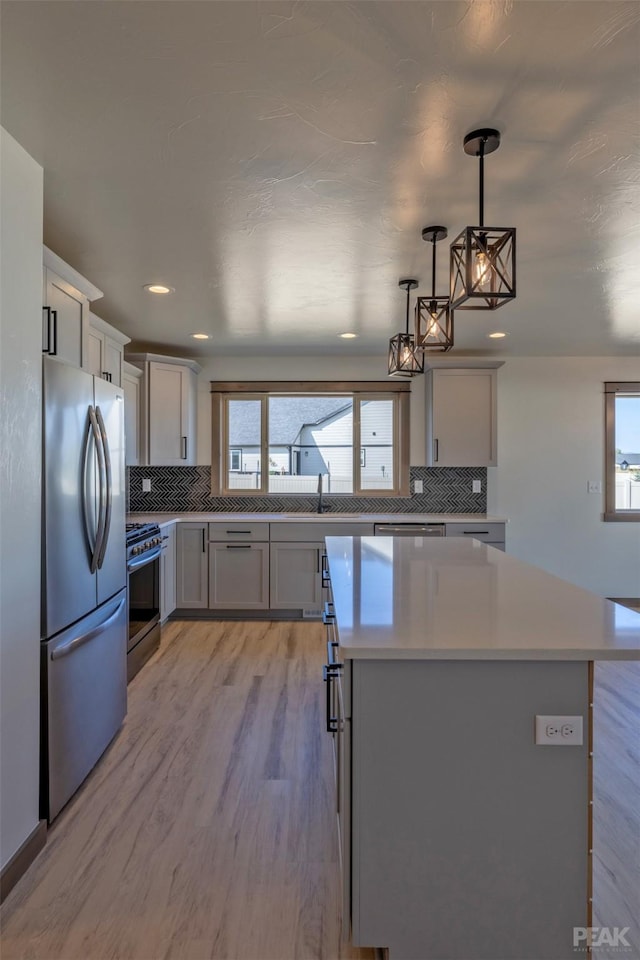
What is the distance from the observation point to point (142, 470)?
5.07m

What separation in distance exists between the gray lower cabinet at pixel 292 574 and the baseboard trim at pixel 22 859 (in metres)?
2.74

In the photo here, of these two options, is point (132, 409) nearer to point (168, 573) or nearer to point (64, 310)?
point (168, 573)

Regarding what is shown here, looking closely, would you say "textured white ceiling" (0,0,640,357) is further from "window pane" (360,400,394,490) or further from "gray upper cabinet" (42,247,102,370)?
"window pane" (360,400,394,490)

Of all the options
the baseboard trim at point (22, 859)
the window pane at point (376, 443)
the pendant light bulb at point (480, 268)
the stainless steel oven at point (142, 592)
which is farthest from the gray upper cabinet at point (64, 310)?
the window pane at point (376, 443)

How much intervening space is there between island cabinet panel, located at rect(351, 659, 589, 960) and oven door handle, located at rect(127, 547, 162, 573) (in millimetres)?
2294

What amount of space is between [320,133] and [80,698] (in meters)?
2.29

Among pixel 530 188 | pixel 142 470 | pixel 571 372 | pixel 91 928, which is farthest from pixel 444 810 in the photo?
pixel 571 372

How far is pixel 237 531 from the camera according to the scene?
454 cm

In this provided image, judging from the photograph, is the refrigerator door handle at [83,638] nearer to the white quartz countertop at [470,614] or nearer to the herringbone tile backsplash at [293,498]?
the white quartz countertop at [470,614]

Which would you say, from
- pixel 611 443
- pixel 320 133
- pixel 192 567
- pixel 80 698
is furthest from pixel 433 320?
pixel 611 443

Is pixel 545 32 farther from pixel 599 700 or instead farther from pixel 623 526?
pixel 623 526

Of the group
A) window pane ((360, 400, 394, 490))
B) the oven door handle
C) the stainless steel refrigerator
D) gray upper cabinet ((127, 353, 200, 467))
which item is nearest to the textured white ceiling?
the stainless steel refrigerator

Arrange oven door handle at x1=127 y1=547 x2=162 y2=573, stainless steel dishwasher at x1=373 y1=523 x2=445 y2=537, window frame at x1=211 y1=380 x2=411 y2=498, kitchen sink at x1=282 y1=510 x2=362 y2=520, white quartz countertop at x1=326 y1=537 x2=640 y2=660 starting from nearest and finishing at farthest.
→ white quartz countertop at x1=326 y1=537 x2=640 y2=660, oven door handle at x1=127 y1=547 x2=162 y2=573, stainless steel dishwasher at x1=373 y1=523 x2=445 y2=537, kitchen sink at x1=282 y1=510 x2=362 y2=520, window frame at x1=211 y1=380 x2=411 y2=498

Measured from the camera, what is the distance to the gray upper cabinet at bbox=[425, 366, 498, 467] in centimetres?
473
